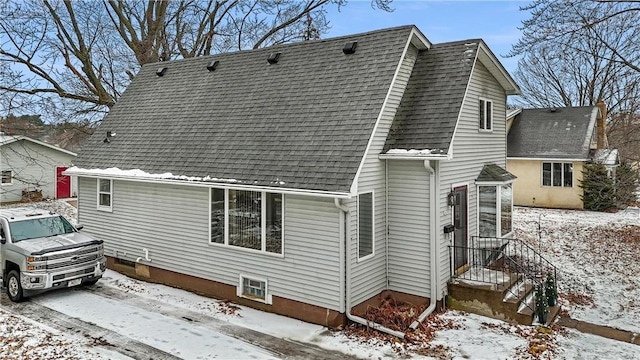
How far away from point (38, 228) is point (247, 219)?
18.4 feet

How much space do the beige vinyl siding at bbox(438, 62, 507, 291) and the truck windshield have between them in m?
9.38

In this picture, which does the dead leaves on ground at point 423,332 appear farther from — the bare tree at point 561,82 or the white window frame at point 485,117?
the bare tree at point 561,82

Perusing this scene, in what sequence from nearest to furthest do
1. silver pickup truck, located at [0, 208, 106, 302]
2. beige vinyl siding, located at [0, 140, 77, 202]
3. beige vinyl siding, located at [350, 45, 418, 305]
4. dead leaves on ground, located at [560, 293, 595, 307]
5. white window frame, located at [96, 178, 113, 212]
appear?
beige vinyl siding, located at [350, 45, 418, 305]
silver pickup truck, located at [0, 208, 106, 302]
dead leaves on ground, located at [560, 293, 595, 307]
white window frame, located at [96, 178, 113, 212]
beige vinyl siding, located at [0, 140, 77, 202]

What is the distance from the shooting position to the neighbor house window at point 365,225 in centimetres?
912

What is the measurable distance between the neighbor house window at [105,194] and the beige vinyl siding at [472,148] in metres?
9.33

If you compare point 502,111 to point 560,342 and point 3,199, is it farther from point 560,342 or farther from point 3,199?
point 3,199

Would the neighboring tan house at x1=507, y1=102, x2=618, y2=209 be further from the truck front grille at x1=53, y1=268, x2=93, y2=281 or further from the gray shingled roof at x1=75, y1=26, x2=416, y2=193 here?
the truck front grille at x1=53, y1=268, x2=93, y2=281

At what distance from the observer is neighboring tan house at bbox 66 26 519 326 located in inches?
355

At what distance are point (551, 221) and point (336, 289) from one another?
15492 mm

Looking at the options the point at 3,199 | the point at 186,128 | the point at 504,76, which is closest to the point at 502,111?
the point at 504,76

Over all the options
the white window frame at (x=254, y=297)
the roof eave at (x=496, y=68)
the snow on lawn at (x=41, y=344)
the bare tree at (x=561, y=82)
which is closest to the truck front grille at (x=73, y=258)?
the snow on lawn at (x=41, y=344)

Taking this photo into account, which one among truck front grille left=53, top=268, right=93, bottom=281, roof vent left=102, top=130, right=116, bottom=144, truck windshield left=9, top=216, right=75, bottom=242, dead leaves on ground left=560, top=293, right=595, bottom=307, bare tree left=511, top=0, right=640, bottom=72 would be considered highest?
bare tree left=511, top=0, right=640, bottom=72

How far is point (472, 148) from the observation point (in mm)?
11258

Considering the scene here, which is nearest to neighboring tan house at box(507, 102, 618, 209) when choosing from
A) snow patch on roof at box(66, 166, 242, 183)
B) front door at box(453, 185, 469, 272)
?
front door at box(453, 185, 469, 272)
